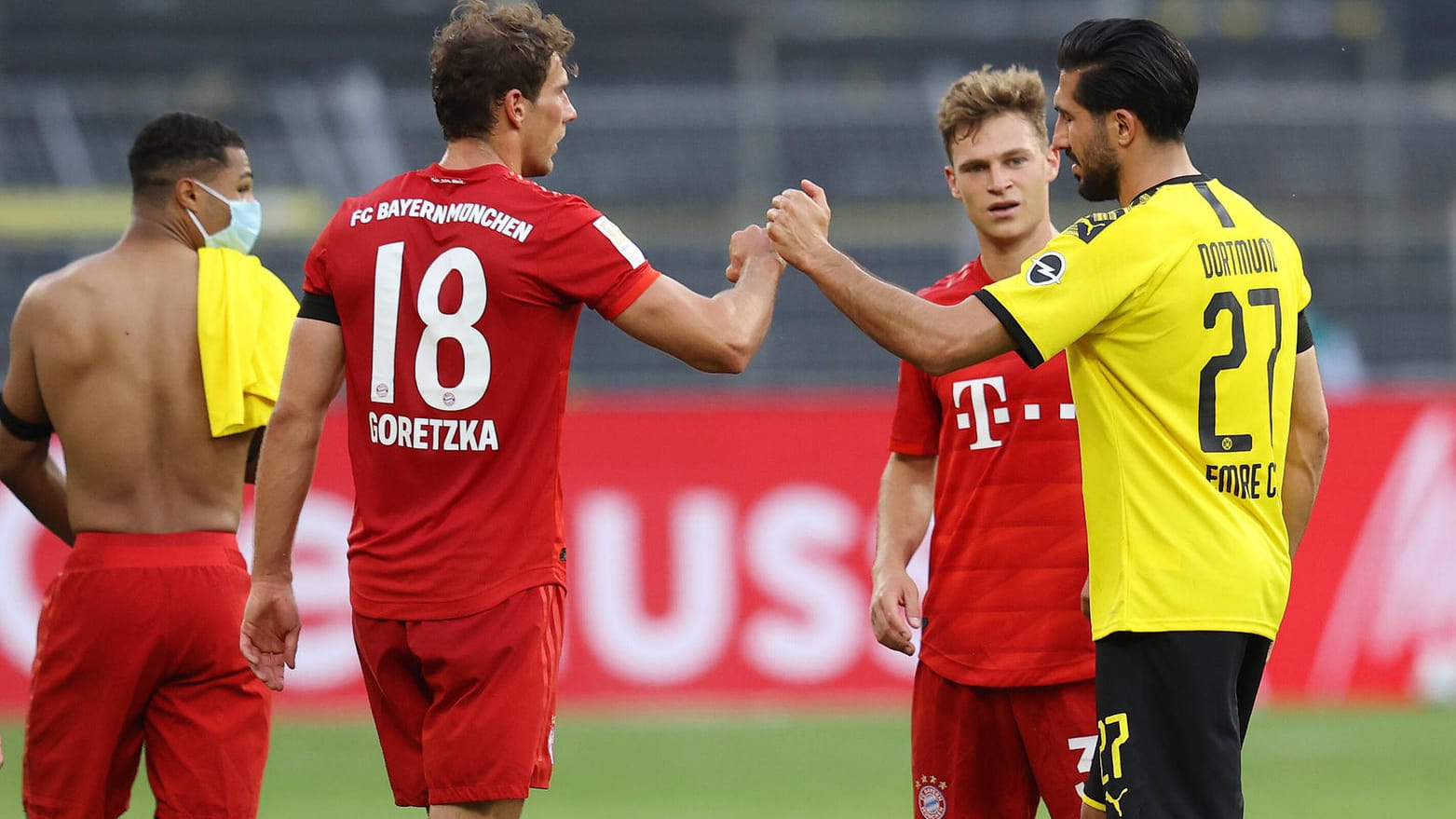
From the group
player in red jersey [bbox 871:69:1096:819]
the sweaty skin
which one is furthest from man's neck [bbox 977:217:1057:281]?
the sweaty skin

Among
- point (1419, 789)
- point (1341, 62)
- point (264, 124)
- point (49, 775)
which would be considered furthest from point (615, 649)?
point (1341, 62)

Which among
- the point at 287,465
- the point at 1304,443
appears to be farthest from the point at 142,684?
the point at 1304,443

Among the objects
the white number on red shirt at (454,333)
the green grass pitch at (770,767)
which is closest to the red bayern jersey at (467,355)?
the white number on red shirt at (454,333)

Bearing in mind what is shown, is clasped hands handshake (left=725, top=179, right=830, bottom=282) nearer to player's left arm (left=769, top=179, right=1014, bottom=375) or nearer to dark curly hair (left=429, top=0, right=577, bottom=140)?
player's left arm (left=769, top=179, right=1014, bottom=375)

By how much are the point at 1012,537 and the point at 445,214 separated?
1693 millimetres

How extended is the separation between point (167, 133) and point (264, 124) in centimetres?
1133

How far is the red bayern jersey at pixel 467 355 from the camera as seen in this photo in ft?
13.3

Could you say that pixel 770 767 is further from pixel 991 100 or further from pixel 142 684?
pixel 991 100

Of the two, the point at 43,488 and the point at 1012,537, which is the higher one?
the point at 43,488

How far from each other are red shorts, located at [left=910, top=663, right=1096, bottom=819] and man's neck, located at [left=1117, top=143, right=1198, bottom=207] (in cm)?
134

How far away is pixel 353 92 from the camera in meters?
15.7

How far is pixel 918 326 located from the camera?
3.92 m

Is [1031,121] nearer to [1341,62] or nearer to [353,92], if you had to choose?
[353,92]

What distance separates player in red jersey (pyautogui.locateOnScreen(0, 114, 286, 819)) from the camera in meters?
4.86
